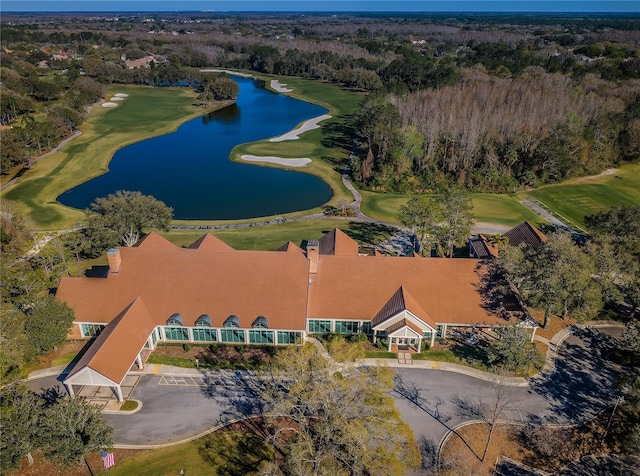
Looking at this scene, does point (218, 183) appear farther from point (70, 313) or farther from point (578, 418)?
point (578, 418)

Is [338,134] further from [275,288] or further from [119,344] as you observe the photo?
[119,344]

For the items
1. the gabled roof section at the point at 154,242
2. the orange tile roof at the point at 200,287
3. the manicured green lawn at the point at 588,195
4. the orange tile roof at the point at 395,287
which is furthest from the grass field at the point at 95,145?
the manicured green lawn at the point at 588,195

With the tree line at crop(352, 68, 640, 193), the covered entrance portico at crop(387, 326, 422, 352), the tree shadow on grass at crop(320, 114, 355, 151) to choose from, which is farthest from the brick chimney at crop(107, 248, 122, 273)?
the tree shadow on grass at crop(320, 114, 355, 151)

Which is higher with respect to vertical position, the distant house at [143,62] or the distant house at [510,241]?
the distant house at [143,62]

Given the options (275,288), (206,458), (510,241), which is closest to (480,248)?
(510,241)

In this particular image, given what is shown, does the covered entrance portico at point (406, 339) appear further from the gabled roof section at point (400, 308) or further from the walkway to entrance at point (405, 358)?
the gabled roof section at point (400, 308)

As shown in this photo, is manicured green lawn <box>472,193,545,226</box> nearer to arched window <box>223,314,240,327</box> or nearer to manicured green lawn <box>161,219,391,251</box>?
manicured green lawn <box>161,219,391,251</box>

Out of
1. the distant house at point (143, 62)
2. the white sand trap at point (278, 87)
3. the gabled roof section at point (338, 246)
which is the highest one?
the distant house at point (143, 62)
